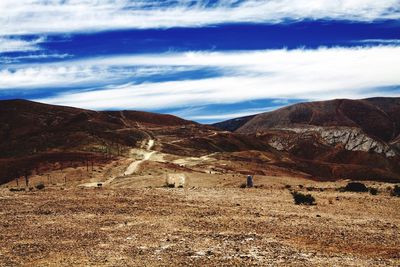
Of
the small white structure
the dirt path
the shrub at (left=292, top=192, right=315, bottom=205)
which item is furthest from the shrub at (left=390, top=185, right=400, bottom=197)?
the dirt path

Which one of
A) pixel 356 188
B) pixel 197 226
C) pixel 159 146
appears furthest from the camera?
pixel 159 146

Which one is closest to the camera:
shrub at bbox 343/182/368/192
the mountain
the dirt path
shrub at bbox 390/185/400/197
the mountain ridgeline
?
shrub at bbox 390/185/400/197

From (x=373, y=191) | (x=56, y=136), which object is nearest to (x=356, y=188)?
(x=373, y=191)

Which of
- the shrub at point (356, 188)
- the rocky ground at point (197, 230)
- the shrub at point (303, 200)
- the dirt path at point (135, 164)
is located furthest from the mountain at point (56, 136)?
the shrub at point (303, 200)

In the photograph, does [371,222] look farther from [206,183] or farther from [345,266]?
[206,183]

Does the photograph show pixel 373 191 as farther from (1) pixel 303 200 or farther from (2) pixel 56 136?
(2) pixel 56 136

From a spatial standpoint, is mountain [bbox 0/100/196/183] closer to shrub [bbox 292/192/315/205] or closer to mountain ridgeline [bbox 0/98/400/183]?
mountain ridgeline [bbox 0/98/400/183]

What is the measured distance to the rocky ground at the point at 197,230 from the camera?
16.8 m

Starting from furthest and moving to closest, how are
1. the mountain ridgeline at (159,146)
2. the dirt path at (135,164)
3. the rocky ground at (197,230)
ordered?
1. the mountain ridgeline at (159,146)
2. the dirt path at (135,164)
3. the rocky ground at (197,230)

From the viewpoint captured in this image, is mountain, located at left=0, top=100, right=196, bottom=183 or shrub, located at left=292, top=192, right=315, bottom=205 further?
mountain, located at left=0, top=100, right=196, bottom=183

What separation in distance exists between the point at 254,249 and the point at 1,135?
436 ft

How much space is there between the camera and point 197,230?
21.9 meters

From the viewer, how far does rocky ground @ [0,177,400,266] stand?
661 inches

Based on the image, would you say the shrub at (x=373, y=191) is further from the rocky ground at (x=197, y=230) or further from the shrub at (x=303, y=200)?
the shrub at (x=303, y=200)
